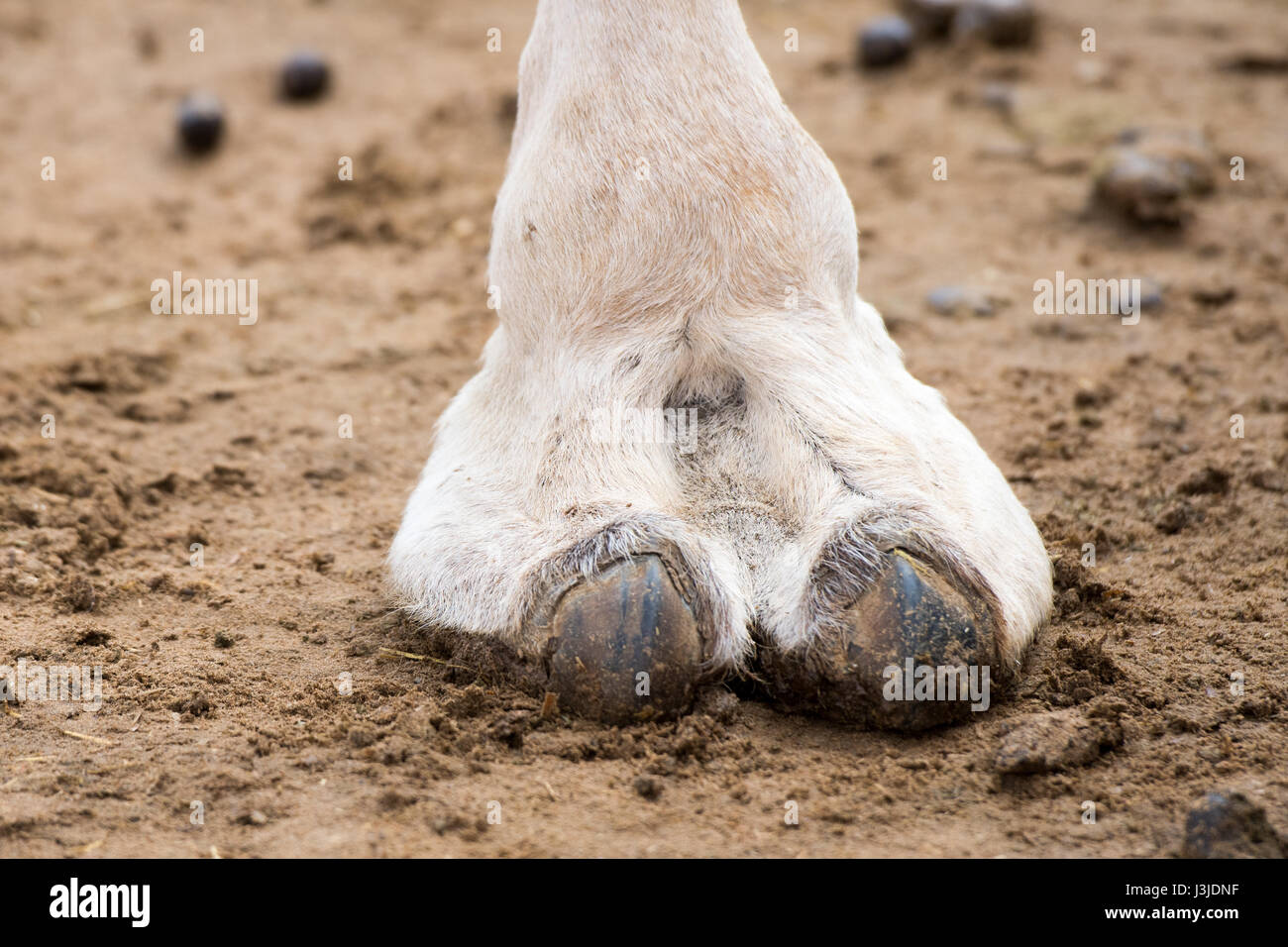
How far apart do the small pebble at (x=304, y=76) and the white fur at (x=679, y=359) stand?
425cm

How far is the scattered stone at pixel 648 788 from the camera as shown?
84.7 inches

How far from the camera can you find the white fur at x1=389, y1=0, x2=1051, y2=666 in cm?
245

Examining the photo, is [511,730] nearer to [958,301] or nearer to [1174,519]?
[1174,519]

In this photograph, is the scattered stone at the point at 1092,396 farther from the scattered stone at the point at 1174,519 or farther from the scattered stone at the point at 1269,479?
the scattered stone at the point at 1174,519

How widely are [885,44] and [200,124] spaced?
139 inches

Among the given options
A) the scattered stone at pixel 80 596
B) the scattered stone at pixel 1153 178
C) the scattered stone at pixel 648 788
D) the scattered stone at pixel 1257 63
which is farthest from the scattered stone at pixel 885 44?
the scattered stone at pixel 648 788

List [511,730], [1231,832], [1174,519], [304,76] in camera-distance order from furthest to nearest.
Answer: [304,76] → [1174,519] → [511,730] → [1231,832]

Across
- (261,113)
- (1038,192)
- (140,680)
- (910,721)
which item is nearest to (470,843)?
(910,721)

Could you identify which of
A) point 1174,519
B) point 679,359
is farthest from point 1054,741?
point 1174,519

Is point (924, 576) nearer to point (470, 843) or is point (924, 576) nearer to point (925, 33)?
point (470, 843)

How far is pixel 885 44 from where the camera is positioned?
6.80 metres

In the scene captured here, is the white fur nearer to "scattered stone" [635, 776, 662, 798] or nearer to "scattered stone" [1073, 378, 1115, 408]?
"scattered stone" [635, 776, 662, 798]

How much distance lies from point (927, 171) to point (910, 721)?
13.6 feet

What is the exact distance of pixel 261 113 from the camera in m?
6.72
